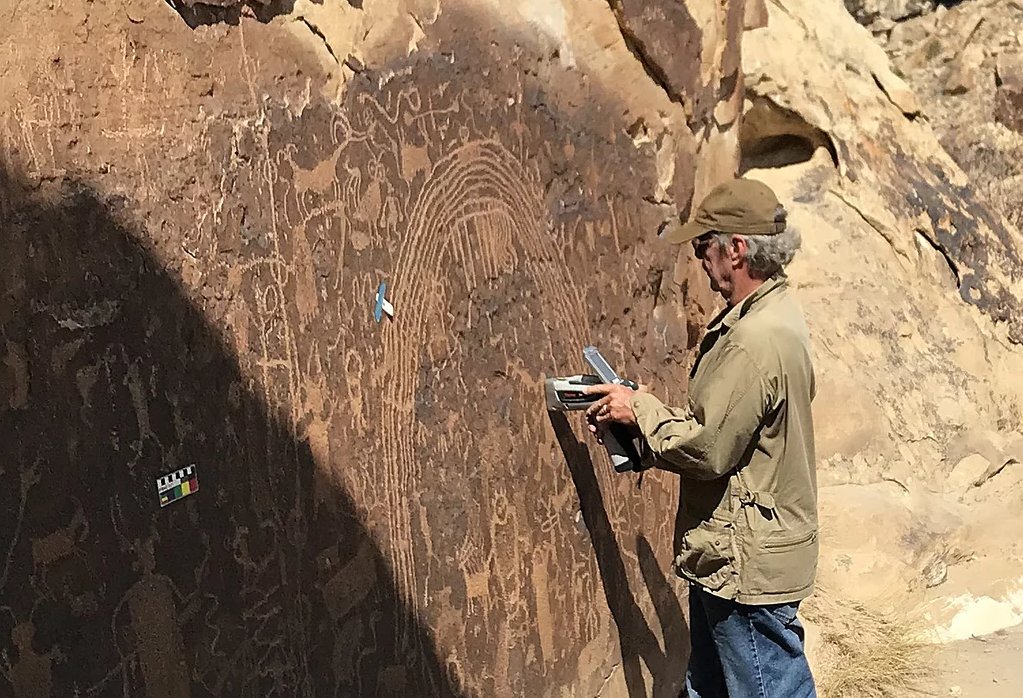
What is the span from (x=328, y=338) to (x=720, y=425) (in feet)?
2.48

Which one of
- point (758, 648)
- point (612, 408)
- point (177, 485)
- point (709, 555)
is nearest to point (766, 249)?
point (612, 408)

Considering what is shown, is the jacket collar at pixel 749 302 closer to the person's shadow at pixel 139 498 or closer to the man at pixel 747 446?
the man at pixel 747 446

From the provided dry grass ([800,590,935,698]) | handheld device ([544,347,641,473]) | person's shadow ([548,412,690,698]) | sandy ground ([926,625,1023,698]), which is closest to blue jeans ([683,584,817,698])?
handheld device ([544,347,641,473])

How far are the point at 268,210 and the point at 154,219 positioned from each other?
0.77 ft

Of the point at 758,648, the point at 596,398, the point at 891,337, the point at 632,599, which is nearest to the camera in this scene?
the point at 758,648

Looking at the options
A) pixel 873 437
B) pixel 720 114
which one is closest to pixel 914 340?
pixel 873 437

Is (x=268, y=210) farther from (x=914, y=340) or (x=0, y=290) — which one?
(x=914, y=340)

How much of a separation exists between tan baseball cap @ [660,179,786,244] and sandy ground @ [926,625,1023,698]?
6.17 ft

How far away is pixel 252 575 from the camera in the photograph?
6.40 feet

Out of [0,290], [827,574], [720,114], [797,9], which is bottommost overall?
[827,574]

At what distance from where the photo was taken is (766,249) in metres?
2.18

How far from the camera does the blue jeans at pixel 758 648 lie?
2.29 m

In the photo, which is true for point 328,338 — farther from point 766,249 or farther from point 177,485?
point 766,249

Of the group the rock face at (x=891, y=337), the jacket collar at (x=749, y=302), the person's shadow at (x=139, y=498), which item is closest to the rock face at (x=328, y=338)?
the person's shadow at (x=139, y=498)
